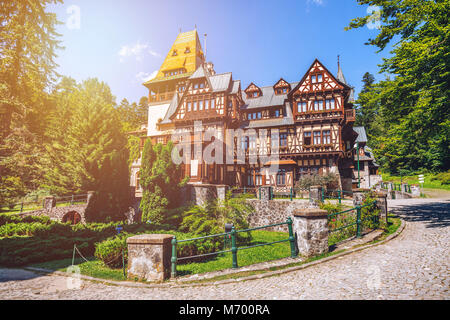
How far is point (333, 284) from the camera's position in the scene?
15.4 ft

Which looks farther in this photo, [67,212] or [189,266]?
[67,212]

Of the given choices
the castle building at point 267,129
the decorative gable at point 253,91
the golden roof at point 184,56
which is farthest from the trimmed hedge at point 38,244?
the golden roof at point 184,56

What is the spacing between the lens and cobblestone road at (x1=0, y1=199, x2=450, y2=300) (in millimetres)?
4297

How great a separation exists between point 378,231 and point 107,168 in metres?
20.9

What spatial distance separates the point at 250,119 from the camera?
92.1 feet

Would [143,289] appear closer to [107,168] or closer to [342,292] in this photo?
[342,292]

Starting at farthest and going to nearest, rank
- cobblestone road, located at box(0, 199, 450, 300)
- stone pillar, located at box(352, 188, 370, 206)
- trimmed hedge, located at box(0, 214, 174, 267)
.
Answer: stone pillar, located at box(352, 188, 370, 206) → trimmed hedge, located at box(0, 214, 174, 267) → cobblestone road, located at box(0, 199, 450, 300)

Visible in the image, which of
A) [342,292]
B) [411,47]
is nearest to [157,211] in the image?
[342,292]

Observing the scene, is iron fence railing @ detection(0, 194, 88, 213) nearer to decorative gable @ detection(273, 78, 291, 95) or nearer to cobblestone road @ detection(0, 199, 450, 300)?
cobblestone road @ detection(0, 199, 450, 300)

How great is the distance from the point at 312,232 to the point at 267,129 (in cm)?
2011

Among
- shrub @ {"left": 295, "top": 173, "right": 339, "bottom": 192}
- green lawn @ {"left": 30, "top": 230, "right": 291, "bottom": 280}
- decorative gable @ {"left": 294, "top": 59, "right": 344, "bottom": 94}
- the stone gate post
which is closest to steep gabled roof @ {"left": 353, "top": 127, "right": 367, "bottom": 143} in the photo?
decorative gable @ {"left": 294, "top": 59, "right": 344, "bottom": 94}

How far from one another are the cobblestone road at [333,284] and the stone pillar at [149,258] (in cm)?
44

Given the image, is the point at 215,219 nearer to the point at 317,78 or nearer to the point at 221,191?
the point at 221,191

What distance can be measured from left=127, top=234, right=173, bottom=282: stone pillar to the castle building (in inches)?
673
